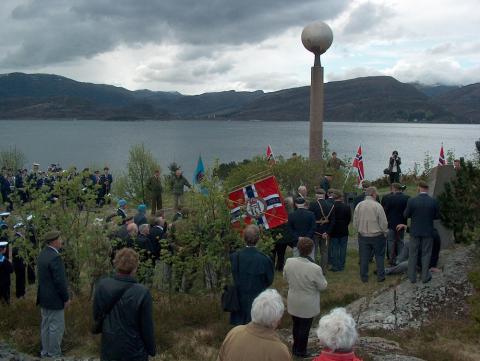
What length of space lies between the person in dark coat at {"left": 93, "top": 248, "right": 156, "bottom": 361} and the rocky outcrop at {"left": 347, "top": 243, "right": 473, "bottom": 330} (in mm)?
4530

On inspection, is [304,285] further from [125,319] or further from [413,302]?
[413,302]

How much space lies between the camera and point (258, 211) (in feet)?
33.2

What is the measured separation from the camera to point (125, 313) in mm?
4992

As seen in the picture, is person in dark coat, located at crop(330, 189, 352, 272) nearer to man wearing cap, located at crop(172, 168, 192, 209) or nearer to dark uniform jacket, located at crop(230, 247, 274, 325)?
dark uniform jacket, located at crop(230, 247, 274, 325)

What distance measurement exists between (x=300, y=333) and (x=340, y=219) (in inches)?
198

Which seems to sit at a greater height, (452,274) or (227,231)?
(227,231)

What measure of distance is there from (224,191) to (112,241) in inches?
80.4

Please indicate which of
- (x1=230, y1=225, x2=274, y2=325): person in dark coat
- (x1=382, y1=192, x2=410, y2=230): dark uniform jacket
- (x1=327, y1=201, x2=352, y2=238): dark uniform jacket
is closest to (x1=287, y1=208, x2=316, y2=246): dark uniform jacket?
(x1=327, y1=201, x2=352, y2=238): dark uniform jacket

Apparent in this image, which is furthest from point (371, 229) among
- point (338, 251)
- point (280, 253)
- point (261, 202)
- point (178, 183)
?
point (178, 183)

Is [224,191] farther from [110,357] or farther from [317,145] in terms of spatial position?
[317,145]

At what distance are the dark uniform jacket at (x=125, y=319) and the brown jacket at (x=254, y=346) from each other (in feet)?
3.52

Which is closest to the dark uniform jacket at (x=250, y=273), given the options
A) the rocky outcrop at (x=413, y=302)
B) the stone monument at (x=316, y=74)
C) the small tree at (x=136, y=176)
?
the rocky outcrop at (x=413, y=302)

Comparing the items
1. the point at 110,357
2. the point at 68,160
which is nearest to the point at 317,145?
the point at 110,357

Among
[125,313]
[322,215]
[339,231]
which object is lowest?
[339,231]
